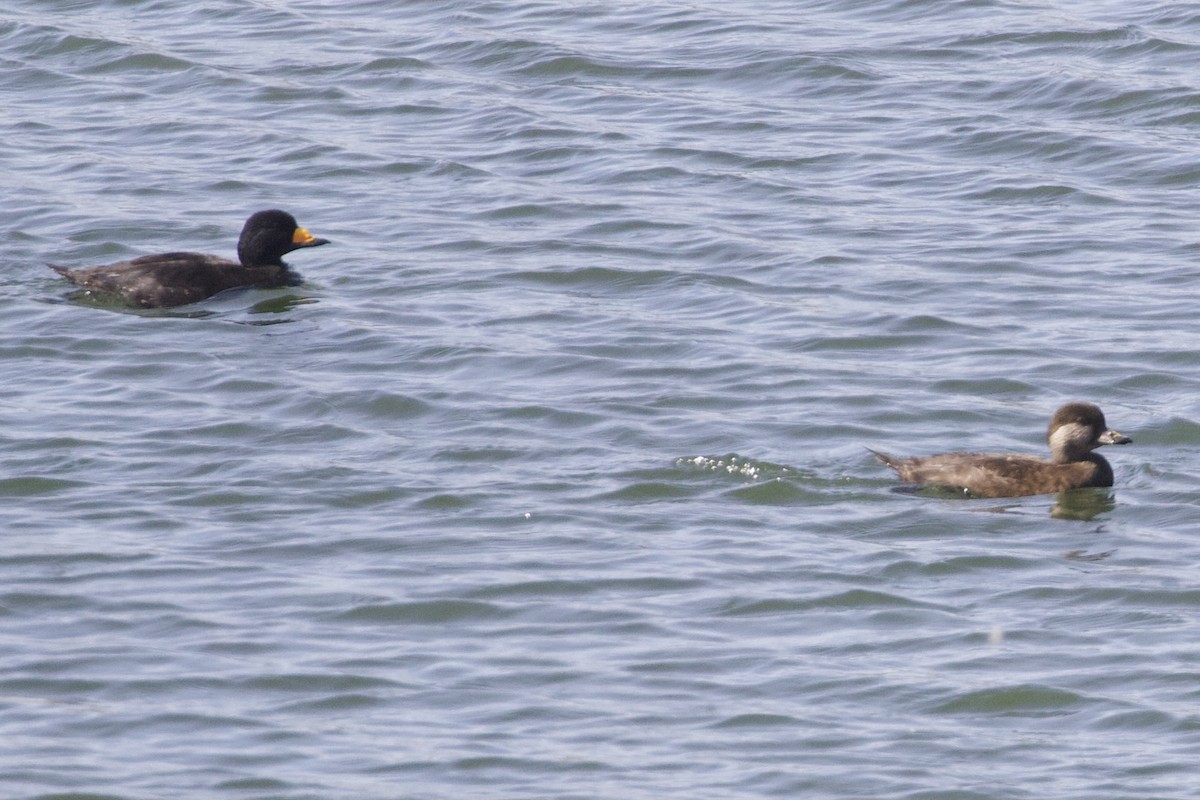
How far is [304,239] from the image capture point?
17688mm

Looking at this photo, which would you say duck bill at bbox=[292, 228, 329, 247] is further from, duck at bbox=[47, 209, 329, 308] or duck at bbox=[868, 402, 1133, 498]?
duck at bbox=[868, 402, 1133, 498]

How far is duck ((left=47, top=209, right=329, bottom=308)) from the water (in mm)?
207

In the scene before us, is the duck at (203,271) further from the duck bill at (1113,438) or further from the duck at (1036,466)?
the duck bill at (1113,438)

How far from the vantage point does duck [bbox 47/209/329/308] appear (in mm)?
16875

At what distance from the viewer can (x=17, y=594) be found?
11312mm

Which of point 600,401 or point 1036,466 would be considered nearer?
point 1036,466

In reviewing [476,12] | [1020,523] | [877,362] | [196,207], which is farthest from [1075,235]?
[476,12]

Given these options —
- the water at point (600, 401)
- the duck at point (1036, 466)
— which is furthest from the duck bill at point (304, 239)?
the duck at point (1036, 466)

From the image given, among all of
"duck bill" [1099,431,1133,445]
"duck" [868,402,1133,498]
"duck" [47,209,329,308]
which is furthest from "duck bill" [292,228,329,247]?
"duck bill" [1099,431,1133,445]

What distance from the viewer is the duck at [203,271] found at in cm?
1688

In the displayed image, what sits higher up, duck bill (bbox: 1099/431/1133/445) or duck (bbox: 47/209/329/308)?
duck (bbox: 47/209/329/308)

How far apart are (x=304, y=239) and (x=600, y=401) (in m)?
4.01

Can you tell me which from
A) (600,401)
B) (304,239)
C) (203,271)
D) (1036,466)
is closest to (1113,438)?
(1036,466)

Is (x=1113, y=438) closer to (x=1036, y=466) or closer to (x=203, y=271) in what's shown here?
(x=1036, y=466)
